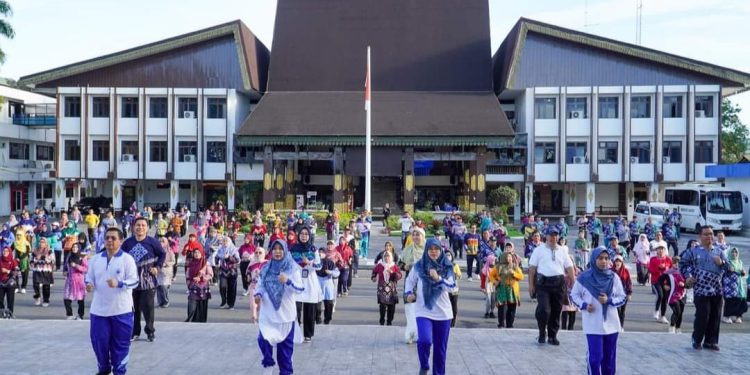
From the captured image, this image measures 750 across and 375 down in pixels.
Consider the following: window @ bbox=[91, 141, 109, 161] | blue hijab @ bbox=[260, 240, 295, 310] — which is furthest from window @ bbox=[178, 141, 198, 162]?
blue hijab @ bbox=[260, 240, 295, 310]

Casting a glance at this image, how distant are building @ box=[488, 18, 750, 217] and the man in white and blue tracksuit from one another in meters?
34.6

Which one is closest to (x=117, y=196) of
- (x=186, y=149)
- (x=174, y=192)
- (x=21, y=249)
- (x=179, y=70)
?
(x=174, y=192)

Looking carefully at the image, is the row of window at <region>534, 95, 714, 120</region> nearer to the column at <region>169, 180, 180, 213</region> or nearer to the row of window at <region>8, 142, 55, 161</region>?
the column at <region>169, 180, 180, 213</region>

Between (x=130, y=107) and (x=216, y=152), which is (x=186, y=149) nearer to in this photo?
(x=216, y=152)

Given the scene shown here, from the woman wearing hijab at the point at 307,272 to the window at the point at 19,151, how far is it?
45.6 meters

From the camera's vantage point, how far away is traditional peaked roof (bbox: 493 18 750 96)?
3750 cm

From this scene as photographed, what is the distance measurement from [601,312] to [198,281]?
21.1ft

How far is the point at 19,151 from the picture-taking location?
1823 inches

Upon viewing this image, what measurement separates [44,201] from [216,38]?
2187 centimetres

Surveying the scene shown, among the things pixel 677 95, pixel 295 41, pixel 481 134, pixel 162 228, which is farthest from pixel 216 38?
pixel 677 95

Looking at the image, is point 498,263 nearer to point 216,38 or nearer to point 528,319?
point 528,319

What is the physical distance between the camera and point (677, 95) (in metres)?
38.4

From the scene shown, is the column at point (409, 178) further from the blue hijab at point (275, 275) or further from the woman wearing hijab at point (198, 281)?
the blue hijab at point (275, 275)

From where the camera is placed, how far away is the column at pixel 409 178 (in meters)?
34.2
